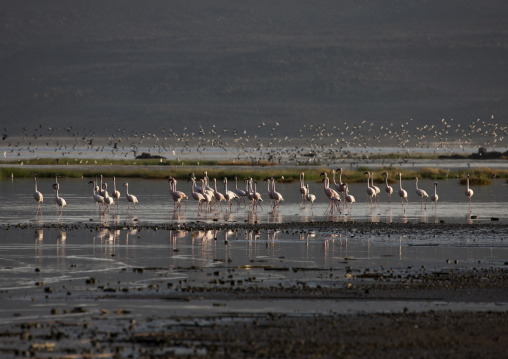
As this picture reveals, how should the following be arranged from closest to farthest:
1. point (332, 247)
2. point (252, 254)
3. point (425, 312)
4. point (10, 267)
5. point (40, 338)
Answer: point (40, 338)
point (425, 312)
point (10, 267)
point (252, 254)
point (332, 247)

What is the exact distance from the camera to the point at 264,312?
564 inches

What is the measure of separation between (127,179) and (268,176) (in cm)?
880

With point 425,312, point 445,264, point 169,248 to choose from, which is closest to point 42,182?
point 169,248

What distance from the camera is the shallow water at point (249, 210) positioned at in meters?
30.7

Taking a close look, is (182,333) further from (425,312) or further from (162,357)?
(425,312)

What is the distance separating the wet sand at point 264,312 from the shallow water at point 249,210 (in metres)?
10.7

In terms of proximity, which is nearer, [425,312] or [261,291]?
[425,312]

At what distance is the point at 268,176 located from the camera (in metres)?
58.1

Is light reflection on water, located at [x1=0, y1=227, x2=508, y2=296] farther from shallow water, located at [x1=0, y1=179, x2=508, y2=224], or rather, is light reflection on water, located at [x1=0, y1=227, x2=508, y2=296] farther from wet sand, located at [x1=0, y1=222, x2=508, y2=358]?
shallow water, located at [x1=0, y1=179, x2=508, y2=224]

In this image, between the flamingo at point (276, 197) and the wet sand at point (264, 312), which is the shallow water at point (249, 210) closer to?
the flamingo at point (276, 197)

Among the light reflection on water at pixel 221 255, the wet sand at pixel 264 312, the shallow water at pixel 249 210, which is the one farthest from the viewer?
the shallow water at pixel 249 210

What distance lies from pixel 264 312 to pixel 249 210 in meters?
21.3

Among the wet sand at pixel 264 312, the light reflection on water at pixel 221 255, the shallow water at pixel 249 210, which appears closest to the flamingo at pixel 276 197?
the shallow water at pixel 249 210

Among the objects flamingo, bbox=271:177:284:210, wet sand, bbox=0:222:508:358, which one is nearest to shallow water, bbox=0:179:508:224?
flamingo, bbox=271:177:284:210
